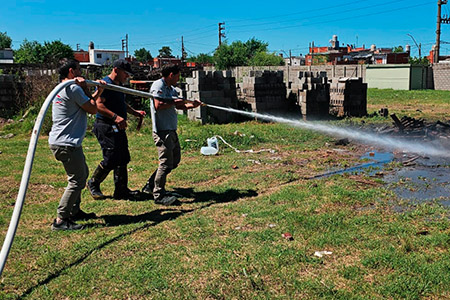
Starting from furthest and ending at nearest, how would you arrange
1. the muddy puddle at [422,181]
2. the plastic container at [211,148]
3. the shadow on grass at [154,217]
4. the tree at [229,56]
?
the tree at [229,56], the plastic container at [211,148], the muddy puddle at [422,181], the shadow on grass at [154,217]

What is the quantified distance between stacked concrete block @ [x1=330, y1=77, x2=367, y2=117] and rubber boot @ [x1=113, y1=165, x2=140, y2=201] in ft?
38.5

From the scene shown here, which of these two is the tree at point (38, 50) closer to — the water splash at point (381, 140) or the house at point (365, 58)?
the house at point (365, 58)

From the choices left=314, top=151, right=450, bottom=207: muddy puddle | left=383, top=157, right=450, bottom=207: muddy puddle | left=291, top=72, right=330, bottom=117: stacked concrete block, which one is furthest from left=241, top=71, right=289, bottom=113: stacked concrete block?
left=383, top=157, right=450, bottom=207: muddy puddle

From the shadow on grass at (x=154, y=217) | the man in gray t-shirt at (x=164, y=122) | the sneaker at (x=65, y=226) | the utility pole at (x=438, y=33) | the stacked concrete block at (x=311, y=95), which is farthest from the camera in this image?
the utility pole at (x=438, y=33)

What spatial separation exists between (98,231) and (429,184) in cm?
530

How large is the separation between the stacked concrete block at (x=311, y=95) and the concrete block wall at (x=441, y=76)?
22.9 metres

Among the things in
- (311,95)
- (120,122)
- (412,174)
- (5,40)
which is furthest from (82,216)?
(5,40)

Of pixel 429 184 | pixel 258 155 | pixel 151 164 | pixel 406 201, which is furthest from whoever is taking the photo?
pixel 258 155

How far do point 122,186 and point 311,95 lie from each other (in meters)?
10.6

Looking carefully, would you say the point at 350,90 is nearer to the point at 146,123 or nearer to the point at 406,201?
the point at 146,123

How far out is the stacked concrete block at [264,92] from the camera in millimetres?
15133

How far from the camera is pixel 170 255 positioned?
4.34 m

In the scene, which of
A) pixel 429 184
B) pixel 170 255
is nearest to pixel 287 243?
pixel 170 255

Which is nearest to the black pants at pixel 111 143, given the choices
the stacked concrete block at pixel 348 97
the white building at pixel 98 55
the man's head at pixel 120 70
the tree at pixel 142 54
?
the man's head at pixel 120 70
